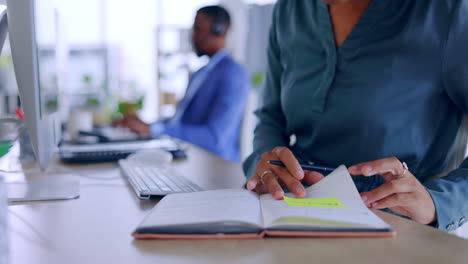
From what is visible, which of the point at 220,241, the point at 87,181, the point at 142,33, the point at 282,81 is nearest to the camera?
the point at 220,241

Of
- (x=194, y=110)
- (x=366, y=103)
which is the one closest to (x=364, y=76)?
(x=366, y=103)

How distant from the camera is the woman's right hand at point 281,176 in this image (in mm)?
770

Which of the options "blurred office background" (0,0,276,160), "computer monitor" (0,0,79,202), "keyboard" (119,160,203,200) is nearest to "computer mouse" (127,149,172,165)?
"keyboard" (119,160,203,200)

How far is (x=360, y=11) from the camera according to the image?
41.1 inches

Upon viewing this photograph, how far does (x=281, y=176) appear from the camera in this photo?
825 millimetres

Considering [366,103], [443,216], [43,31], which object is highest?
[43,31]

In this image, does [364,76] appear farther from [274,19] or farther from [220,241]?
[220,241]

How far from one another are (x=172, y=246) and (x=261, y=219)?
0.15 meters

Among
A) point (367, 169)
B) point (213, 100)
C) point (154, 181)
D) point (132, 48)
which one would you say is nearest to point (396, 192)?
point (367, 169)

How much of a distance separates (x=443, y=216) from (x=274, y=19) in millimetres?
743

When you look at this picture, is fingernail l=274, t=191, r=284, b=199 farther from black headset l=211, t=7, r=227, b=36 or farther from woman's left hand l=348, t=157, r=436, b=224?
black headset l=211, t=7, r=227, b=36

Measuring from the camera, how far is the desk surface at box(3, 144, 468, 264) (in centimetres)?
55

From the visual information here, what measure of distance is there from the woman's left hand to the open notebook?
6 centimetres

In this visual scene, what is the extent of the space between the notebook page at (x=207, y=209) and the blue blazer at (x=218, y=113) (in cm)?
153
